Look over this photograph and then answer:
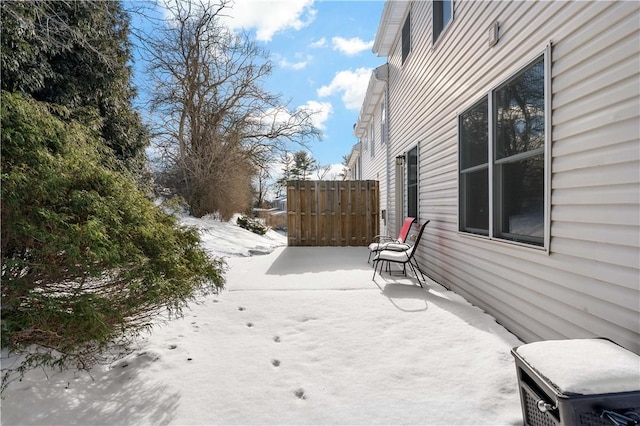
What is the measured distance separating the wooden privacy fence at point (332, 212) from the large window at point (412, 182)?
2359 mm

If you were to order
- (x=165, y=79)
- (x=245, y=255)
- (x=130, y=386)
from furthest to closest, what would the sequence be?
(x=165, y=79), (x=245, y=255), (x=130, y=386)

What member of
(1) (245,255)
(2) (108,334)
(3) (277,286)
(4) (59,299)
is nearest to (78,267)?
(4) (59,299)

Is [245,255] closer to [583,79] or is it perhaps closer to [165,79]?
[583,79]

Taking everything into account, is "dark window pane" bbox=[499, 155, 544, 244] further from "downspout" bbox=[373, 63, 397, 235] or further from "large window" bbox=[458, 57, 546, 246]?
"downspout" bbox=[373, 63, 397, 235]

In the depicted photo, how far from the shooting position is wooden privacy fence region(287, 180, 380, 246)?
8805 millimetres

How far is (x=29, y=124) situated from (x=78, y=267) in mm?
869

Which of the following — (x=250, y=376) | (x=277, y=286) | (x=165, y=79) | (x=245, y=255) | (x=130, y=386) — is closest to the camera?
(x=130, y=386)

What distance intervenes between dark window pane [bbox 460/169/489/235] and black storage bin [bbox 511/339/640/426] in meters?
1.94

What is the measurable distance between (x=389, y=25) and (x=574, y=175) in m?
6.32

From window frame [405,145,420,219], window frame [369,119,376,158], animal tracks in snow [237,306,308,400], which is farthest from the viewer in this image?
window frame [369,119,376,158]

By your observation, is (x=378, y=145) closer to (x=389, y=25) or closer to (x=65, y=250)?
(x=389, y=25)

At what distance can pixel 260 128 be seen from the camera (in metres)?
13.5

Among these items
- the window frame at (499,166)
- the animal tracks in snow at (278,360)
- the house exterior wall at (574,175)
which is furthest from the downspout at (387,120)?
the animal tracks in snow at (278,360)

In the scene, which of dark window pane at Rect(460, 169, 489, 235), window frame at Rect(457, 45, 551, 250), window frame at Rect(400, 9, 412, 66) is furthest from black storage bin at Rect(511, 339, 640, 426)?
window frame at Rect(400, 9, 412, 66)
